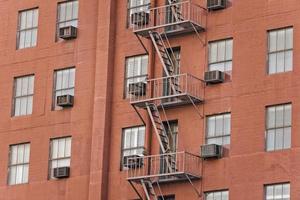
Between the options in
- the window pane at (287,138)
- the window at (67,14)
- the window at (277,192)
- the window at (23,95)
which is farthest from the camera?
the window at (23,95)

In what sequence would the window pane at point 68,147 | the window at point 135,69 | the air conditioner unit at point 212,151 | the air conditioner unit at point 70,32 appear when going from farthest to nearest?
the air conditioner unit at point 70,32 → the window pane at point 68,147 → the window at point 135,69 → the air conditioner unit at point 212,151

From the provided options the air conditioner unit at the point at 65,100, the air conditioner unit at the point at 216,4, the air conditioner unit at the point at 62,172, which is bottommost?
the air conditioner unit at the point at 62,172

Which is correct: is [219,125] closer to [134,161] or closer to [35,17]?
[134,161]

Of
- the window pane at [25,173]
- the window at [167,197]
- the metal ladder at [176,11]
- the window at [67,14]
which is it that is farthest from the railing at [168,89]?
the window pane at [25,173]

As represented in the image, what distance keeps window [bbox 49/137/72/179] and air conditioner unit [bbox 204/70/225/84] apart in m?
8.41

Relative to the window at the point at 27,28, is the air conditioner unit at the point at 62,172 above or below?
below

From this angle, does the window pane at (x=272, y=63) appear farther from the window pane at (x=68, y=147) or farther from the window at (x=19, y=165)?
the window at (x=19, y=165)

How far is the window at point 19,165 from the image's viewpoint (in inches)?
2596

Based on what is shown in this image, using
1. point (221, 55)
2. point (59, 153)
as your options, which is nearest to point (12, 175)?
point (59, 153)

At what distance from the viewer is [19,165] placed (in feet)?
217

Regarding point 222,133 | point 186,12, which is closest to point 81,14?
point 186,12

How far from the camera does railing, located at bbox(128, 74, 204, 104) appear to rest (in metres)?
60.4

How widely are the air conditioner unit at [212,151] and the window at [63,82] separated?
9.09 metres

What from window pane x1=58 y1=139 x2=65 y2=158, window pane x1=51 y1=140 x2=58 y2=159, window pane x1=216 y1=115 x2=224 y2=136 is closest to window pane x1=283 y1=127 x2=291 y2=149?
window pane x1=216 y1=115 x2=224 y2=136
